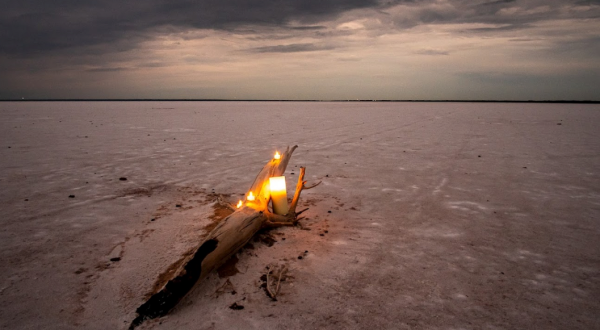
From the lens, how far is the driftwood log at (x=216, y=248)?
274cm

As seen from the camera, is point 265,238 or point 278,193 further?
point 278,193

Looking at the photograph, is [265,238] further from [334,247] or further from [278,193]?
[334,247]

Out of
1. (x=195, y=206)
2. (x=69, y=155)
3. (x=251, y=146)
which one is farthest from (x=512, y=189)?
(x=69, y=155)

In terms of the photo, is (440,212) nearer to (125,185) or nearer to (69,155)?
(125,185)

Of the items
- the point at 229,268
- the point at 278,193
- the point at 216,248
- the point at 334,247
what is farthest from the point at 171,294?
the point at 278,193

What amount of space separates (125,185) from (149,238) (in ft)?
9.41

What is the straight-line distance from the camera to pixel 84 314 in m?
2.74

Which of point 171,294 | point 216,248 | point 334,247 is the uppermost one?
point 216,248

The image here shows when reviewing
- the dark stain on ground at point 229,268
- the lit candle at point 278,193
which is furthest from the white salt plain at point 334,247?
the lit candle at point 278,193

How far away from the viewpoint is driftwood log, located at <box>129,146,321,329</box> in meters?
2.74

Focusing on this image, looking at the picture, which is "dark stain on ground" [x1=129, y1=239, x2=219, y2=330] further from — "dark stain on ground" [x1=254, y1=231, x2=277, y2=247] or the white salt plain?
"dark stain on ground" [x1=254, y1=231, x2=277, y2=247]

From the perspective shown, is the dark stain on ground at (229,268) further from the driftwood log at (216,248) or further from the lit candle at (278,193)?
the lit candle at (278,193)

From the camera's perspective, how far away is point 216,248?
3160 mm

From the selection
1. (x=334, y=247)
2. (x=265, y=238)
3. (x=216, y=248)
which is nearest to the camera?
(x=216, y=248)
